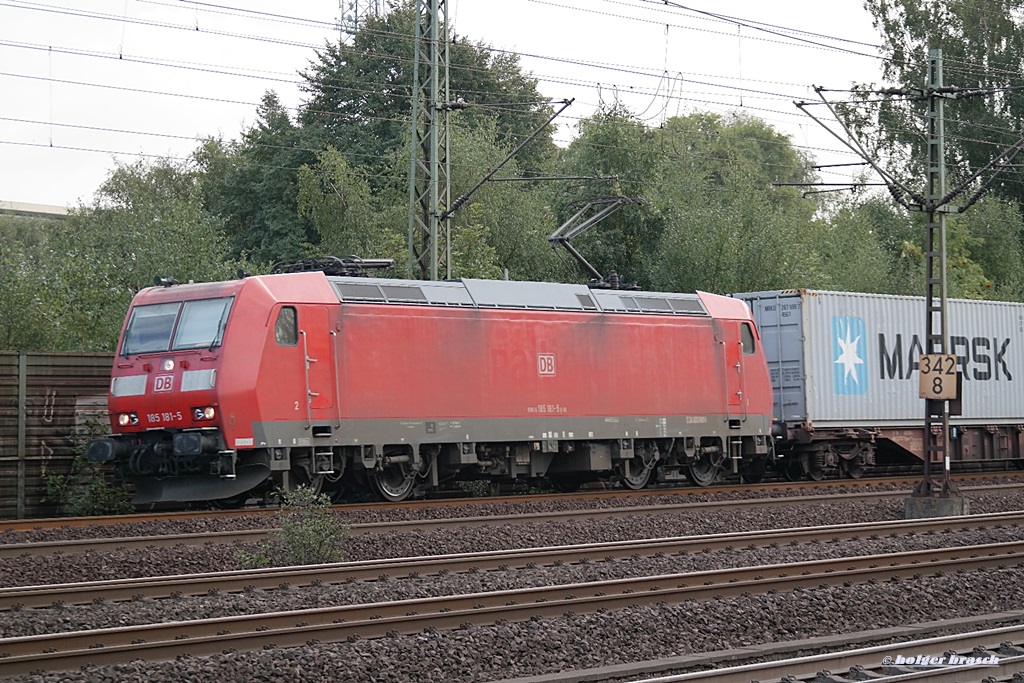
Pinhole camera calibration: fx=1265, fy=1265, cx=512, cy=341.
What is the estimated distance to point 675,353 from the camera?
75.6ft

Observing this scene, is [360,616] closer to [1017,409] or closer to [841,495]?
[841,495]

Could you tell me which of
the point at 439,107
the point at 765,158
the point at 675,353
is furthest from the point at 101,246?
the point at 765,158

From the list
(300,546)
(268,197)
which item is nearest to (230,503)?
(300,546)

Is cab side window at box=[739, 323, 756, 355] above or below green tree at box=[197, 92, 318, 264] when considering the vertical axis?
below

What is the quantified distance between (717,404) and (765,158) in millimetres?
68848

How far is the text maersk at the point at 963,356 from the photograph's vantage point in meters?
27.6

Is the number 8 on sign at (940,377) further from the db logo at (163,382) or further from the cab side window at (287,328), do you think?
the db logo at (163,382)

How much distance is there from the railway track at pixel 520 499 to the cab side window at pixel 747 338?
2.62 m

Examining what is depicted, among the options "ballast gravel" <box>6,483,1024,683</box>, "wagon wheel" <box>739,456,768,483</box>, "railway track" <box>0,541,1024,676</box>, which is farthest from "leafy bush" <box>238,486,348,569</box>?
"wagon wheel" <box>739,456,768,483</box>

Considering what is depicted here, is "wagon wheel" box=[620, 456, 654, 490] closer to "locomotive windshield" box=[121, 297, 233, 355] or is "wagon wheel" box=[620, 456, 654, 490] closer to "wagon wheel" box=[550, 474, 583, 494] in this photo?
"wagon wheel" box=[550, 474, 583, 494]

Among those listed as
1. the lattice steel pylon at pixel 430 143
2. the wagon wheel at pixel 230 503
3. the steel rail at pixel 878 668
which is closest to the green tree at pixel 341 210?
the lattice steel pylon at pixel 430 143

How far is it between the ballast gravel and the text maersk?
1187 cm

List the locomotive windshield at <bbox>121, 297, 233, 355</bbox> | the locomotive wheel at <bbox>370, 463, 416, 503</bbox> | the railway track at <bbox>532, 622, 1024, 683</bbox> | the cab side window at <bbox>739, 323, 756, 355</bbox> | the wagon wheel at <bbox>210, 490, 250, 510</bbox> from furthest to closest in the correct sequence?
the cab side window at <bbox>739, 323, 756, 355</bbox> < the locomotive wheel at <bbox>370, 463, 416, 503</bbox> < the wagon wheel at <bbox>210, 490, 250, 510</bbox> < the locomotive windshield at <bbox>121, 297, 233, 355</bbox> < the railway track at <bbox>532, 622, 1024, 683</bbox>

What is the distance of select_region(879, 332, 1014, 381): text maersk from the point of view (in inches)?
1088
